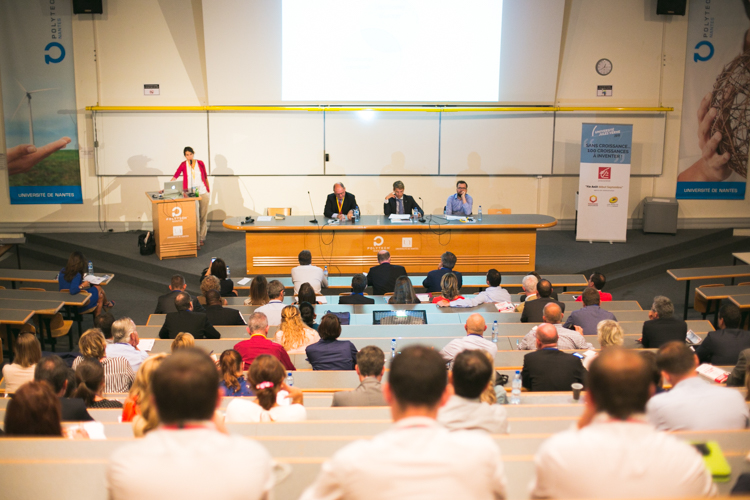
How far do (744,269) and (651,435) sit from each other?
7.68m

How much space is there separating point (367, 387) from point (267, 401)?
0.60m

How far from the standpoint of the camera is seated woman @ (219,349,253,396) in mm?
4039

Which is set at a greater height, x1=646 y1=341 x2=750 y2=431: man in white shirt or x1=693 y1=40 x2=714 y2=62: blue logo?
x1=693 y1=40 x2=714 y2=62: blue logo

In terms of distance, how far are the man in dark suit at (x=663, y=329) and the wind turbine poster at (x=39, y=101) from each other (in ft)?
32.3

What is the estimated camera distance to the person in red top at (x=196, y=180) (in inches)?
414

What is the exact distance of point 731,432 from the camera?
8.60 ft

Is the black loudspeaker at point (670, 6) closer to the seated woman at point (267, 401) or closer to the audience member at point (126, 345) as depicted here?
the audience member at point (126, 345)

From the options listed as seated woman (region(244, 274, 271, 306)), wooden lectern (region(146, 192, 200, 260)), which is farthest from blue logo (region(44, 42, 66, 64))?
seated woman (region(244, 274, 271, 306))

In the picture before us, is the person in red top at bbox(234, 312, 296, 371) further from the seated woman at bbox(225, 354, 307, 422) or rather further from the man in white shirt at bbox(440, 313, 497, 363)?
the man in white shirt at bbox(440, 313, 497, 363)

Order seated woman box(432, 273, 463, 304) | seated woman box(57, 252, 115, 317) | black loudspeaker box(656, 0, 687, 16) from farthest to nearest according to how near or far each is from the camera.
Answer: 1. black loudspeaker box(656, 0, 687, 16)
2. seated woman box(57, 252, 115, 317)
3. seated woman box(432, 273, 463, 304)

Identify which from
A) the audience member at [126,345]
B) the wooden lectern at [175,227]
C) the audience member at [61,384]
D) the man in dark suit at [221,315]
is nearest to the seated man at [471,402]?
the audience member at [61,384]

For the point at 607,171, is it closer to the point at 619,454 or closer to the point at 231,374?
the point at 231,374

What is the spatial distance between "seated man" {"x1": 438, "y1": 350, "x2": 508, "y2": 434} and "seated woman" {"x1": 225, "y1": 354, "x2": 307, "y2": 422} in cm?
97

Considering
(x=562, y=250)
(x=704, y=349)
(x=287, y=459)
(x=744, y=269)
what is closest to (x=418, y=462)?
(x=287, y=459)
